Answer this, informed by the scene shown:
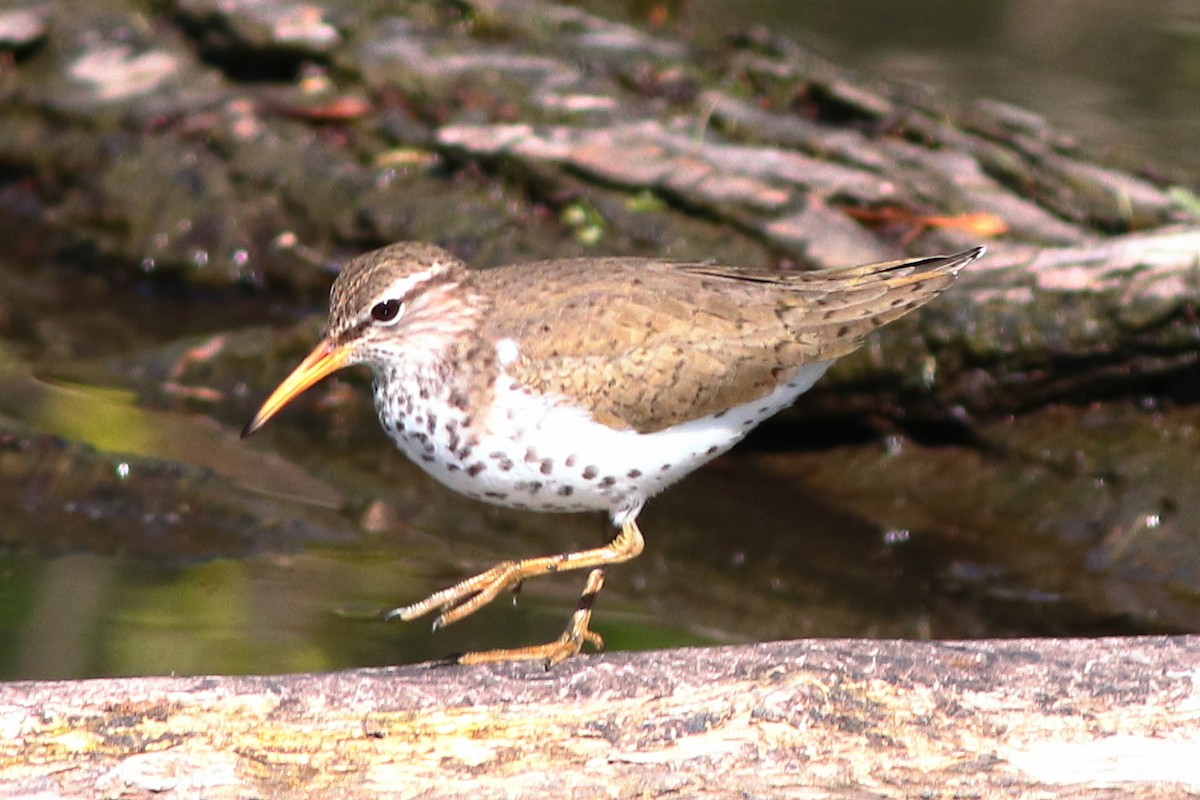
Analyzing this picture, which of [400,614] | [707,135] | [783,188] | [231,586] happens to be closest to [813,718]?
[400,614]

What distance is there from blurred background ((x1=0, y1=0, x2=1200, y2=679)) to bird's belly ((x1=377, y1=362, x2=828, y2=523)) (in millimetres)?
1389

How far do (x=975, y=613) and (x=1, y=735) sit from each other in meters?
4.52

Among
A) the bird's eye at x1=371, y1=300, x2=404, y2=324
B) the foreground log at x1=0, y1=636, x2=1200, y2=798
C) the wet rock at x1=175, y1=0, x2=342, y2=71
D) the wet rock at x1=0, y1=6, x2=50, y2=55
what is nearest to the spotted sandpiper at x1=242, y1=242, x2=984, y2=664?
the bird's eye at x1=371, y1=300, x2=404, y2=324

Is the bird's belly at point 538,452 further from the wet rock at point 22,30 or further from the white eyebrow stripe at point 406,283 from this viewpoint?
the wet rock at point 22,30

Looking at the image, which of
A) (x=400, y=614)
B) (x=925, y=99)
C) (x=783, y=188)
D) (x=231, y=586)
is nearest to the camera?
(x=400, y=614)

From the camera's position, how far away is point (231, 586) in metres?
7.16

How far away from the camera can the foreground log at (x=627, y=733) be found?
4.27 m

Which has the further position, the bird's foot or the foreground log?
the bird's foot

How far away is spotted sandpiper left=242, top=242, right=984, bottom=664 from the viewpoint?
5480 millimetres

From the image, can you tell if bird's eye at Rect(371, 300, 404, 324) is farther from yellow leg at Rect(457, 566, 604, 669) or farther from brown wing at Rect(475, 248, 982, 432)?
yellow leg at Rect(457, 566, 604, 669)

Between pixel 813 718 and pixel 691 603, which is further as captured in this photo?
pixel 691 603

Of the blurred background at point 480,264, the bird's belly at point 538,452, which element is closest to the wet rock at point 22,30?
→ the blurred background at point 480,264

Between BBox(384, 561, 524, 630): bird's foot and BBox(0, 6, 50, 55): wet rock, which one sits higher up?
BBox(384, 561, 524, 630): bird's foot

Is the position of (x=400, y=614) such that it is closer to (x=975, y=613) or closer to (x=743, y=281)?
(x=743, y=281)
